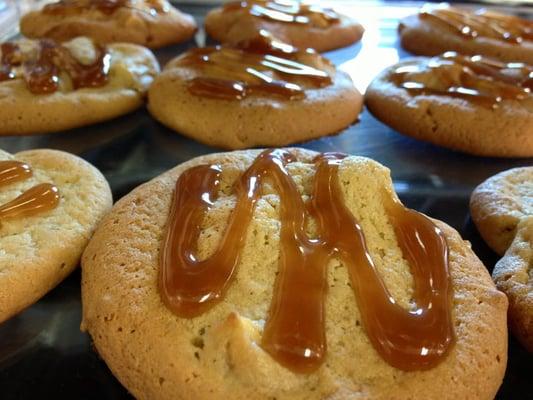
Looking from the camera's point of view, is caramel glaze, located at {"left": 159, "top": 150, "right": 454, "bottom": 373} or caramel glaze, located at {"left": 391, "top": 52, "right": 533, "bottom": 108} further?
caramel glaze, located at {"left": 391, "top": 52, "right": 533, "bottom": 108}

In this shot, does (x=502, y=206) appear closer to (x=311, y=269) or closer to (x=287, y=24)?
(x=311, y=269)

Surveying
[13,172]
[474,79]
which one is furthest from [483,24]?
[13,172]

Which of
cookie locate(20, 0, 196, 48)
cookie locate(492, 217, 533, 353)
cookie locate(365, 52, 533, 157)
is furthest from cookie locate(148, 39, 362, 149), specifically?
Answer: cookie locate(492, 217, 533, 353)

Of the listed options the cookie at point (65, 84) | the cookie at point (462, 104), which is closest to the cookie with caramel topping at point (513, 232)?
the cookie at point (462, 104)

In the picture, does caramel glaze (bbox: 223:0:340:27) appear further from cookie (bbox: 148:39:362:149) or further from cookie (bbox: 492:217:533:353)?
cookie (bbox: 492:217:533:353)

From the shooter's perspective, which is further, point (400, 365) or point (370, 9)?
point (370, 9)

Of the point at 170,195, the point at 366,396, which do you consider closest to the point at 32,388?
the point at 170,195

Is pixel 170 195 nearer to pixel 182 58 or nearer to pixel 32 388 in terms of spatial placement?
pixel 32 388
